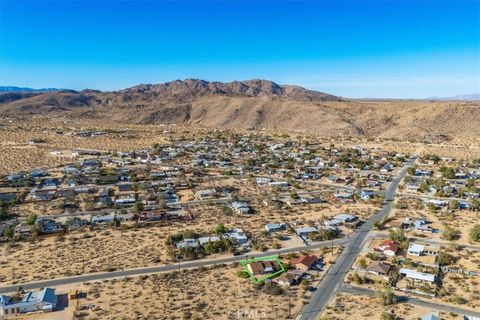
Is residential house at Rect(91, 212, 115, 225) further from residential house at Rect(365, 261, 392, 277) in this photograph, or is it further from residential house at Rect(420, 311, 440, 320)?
residential house at Rect(420, 311, 440, 320)

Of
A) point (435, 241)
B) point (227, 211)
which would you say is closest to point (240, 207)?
point (227, 211)

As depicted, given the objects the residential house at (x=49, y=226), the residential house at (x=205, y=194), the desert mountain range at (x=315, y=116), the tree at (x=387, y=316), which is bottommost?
the tree at (x=387, y=316)

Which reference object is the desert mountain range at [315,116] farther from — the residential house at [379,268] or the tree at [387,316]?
the tree at [387,316]

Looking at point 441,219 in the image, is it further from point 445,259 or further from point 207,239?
point 207,239

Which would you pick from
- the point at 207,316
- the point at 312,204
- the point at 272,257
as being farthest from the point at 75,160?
the point at 207,316

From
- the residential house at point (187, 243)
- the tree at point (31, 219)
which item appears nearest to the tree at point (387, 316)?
the residential house at point (187, 243)

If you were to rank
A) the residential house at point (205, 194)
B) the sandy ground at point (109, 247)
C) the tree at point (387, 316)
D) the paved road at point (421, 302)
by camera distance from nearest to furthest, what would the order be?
the tree at point (387, 316)
the paved road at point (421, 302)
the sandy ground at point (109, 247)
the residential house at point (205, 194)

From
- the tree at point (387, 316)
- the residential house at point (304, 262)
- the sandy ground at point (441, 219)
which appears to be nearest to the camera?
the tree at point (387, 316)
